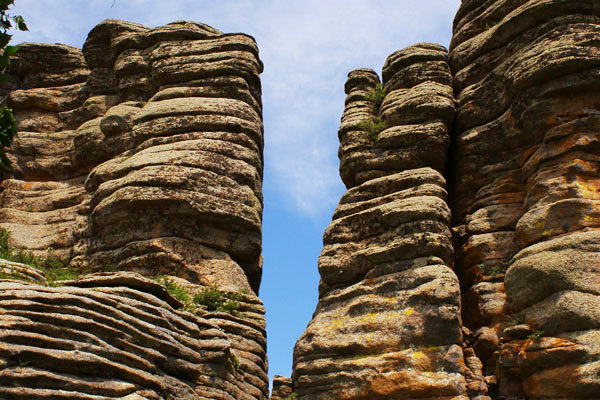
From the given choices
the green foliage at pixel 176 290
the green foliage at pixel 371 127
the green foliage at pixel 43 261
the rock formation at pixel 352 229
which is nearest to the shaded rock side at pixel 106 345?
the rock formation at pixel 352 229

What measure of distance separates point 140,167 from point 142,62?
6714 millimetres

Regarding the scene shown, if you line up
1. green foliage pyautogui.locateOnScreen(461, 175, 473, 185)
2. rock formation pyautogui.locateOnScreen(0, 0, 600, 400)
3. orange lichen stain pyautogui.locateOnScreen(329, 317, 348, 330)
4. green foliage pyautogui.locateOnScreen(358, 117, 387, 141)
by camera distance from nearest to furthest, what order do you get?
rock formation pyautogui.locateOnScreen(0, 0, 600, 400)
orange lichen stain pyautogui.locateOnScreen(329, 317, 348, 330)
green foliage pyautogui.locateOnScreen(461, 175, 473, 185)
green foliage pyautogui.locateOnScreen(358, 117, 387, 141)

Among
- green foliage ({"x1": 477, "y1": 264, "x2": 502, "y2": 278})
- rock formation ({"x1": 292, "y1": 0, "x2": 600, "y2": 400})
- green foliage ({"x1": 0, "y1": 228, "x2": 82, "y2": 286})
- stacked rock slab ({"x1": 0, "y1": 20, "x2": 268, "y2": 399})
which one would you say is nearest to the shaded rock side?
stacked rock slab ({"x1": 0, "y1": 20, "x2": 268, "y2": 399})

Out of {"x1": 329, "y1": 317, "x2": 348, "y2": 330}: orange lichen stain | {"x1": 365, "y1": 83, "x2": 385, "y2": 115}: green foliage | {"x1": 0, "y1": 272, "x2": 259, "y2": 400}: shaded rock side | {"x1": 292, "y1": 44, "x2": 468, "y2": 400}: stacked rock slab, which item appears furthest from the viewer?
{"x1": 365, "y1": 83, "x2": 385, "y2": 115}: green foliage

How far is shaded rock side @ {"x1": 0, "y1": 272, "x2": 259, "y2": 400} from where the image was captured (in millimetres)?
12430

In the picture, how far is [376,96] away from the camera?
24.3 meters

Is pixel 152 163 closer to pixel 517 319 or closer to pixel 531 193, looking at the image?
pixel 531 193

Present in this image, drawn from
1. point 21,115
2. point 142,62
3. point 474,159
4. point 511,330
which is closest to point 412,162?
point 474,159

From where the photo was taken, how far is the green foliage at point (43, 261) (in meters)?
20.6

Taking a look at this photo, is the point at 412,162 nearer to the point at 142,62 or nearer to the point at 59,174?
the point at 142,62

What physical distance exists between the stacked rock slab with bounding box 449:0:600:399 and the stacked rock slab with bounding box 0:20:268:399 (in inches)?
262

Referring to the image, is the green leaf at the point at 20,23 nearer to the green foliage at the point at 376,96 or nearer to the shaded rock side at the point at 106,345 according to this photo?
the shaded rock side at the point at 106,345

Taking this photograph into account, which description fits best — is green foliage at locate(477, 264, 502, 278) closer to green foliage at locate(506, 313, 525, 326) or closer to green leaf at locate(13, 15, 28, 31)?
green foliage at locate(506, 313, 525, 326)

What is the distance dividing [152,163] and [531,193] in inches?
469
